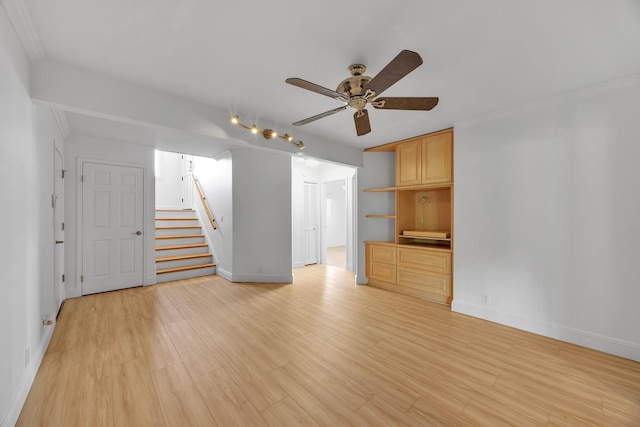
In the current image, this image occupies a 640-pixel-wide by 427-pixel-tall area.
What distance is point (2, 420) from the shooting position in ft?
4.51

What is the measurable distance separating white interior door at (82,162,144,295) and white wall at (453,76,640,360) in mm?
5206

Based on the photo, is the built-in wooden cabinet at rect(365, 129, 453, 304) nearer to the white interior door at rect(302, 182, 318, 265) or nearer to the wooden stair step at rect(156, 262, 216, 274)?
the white interior door at rect(302, 182, 318, 265)

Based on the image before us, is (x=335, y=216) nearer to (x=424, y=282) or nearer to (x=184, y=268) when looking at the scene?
(x=184, y=268)

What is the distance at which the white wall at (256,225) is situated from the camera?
460cm

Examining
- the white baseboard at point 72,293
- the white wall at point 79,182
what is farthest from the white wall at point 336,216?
the white baseboard at point 72,293

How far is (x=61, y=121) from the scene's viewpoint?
122 inches

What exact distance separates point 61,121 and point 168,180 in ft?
14.0

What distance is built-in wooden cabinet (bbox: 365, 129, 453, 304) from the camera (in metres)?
3.54

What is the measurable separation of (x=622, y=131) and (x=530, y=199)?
0.90 metres

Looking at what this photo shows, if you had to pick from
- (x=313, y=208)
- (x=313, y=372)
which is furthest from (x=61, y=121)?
(x=313, y=208)

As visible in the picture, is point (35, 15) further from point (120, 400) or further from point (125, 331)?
point (125, 331)

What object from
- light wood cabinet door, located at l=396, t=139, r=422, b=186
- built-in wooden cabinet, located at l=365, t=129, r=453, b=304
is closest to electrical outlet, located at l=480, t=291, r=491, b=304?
built-in wooden cabinet, located at l=365, t=129, r=453, b=304

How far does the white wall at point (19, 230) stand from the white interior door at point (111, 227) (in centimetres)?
172

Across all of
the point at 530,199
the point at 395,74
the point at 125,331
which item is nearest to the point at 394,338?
the point at 530,199
